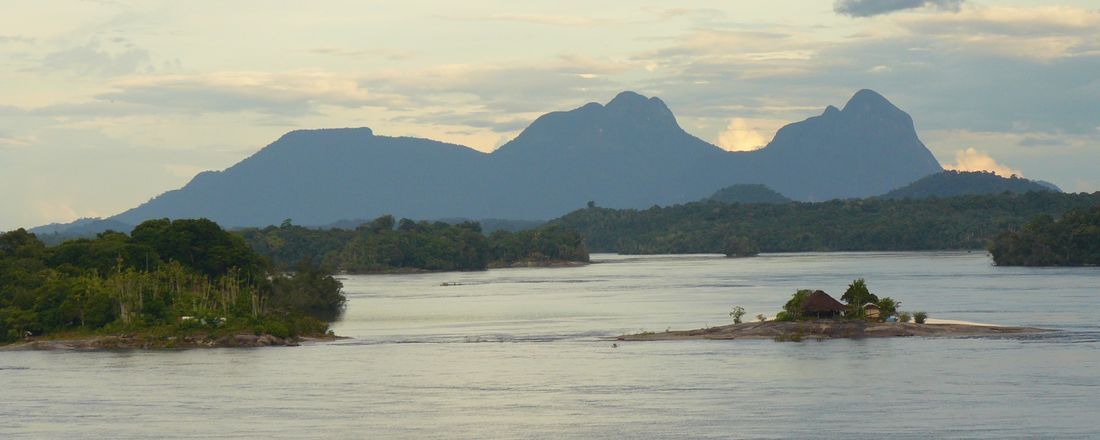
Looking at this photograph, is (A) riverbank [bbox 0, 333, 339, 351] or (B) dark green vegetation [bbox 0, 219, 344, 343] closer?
(A) riverbank [bbox 0, 333, 339, 351]

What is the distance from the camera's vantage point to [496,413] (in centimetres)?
5297

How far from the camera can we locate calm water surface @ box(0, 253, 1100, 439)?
49.1 meters

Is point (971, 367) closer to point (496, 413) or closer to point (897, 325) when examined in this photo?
point (897, 325)

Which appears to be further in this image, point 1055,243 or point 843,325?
point 1055,243

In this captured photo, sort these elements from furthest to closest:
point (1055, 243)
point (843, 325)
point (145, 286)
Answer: point (1055, 243) → point (145, 286) → point (843, 325)

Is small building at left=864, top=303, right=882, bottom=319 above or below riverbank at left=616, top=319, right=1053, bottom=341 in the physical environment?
above

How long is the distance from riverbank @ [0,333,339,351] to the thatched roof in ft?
97.6

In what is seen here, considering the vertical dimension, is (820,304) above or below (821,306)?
above

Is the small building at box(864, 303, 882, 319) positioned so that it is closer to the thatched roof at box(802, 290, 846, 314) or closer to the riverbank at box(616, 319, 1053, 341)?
the riverbank at box(616, 319, 1053, 341)

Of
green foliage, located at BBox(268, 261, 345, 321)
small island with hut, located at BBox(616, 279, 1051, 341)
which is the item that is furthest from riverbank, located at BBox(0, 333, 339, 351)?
green foliage, located at BBox(268, 261, 345, 321)

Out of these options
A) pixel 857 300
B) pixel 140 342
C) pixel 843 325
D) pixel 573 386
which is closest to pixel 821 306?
pixel 843 325

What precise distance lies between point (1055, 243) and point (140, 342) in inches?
5143

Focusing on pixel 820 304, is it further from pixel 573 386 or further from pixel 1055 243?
pixel 1055 243

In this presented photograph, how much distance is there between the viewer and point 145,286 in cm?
8075
